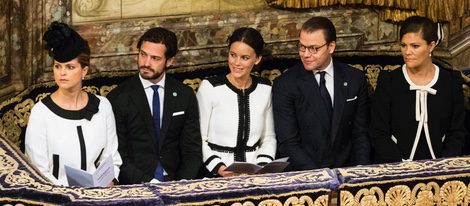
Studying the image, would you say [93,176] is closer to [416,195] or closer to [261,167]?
[261,167]

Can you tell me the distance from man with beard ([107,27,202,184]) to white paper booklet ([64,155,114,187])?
46 cm

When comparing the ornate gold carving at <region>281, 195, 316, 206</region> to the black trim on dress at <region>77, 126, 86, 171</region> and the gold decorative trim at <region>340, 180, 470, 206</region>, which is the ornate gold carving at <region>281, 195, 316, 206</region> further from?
the black trim on dress at <region>77, 126, 86, 171</region>

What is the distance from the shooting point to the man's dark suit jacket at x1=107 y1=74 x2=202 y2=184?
5.89 meters

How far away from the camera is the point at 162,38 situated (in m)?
5.92

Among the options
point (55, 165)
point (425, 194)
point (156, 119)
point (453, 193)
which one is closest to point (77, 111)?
point (55, 165)

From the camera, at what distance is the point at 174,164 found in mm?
6078

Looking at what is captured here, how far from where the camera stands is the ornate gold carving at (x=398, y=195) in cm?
510

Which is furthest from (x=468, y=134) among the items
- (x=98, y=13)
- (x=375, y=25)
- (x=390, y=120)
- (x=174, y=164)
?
(x=98, y=13)

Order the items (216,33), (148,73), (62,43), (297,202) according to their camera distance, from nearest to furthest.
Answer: (297,202)
(62,43)
(148,73)
(216,33)

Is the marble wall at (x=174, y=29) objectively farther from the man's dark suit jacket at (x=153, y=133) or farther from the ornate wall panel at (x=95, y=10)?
the man's dark suit jacket at (x=153, y=133)

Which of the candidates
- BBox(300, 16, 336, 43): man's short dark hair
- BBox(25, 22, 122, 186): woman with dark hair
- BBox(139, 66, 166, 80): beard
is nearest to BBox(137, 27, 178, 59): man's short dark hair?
BBox(139, 66, 166, 80): beard

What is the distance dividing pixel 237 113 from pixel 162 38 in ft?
1.99

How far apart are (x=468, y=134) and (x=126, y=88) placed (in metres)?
1.91

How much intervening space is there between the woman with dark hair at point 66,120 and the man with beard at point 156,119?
24 centimetres
